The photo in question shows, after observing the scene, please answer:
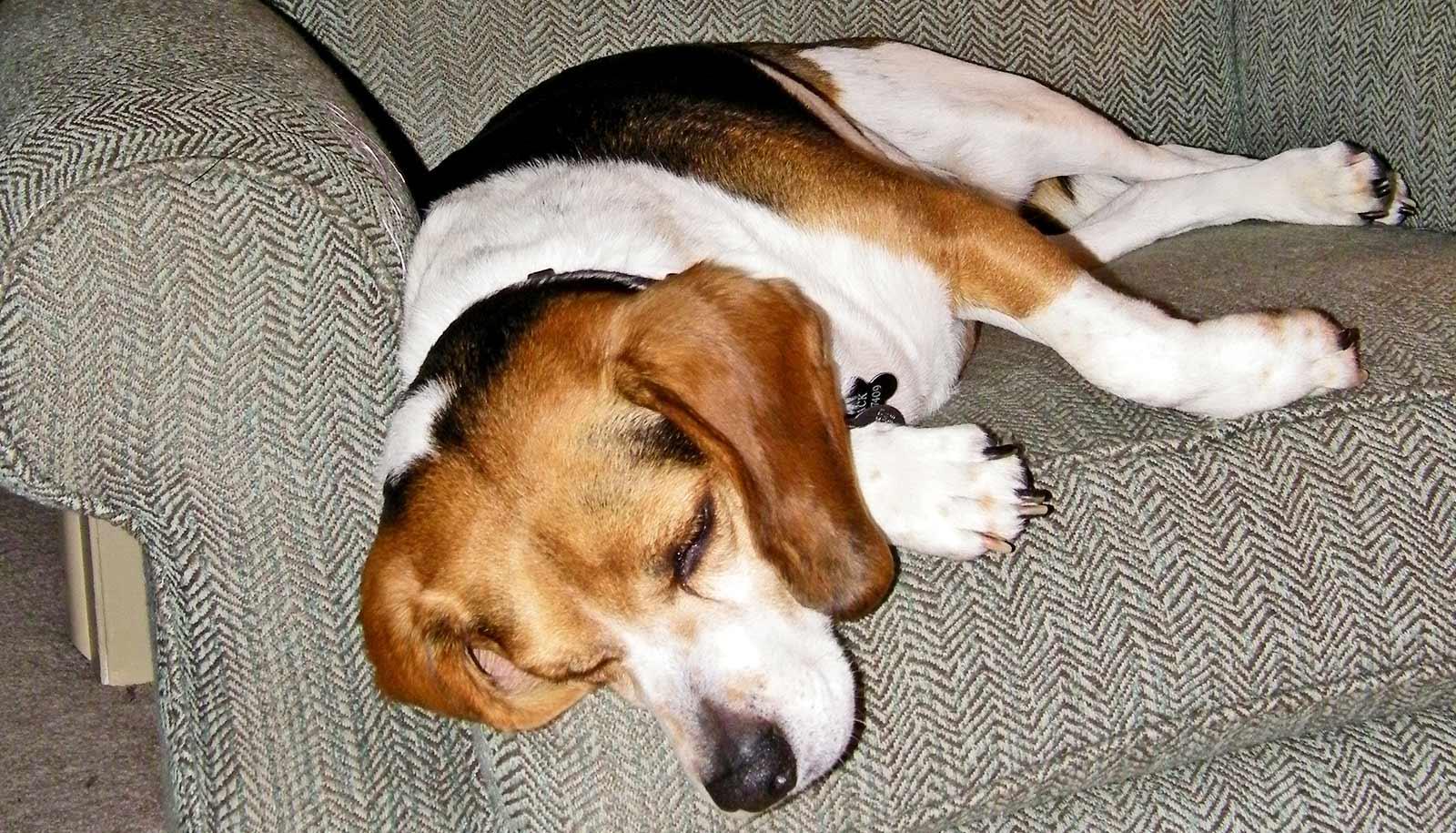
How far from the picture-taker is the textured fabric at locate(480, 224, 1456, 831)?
1633mm

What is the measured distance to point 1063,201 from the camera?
9.48ft

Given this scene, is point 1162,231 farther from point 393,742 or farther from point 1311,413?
point 393,742

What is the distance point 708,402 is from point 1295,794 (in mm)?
1027

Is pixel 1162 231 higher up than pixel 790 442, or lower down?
lower down

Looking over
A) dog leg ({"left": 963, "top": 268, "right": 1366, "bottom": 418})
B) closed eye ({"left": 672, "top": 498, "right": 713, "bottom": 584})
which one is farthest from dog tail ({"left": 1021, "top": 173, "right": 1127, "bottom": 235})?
closed eye ({"left": 672, "top": 498, "right": 713, "bottom": 584})

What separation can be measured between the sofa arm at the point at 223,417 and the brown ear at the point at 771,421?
483 millimetres

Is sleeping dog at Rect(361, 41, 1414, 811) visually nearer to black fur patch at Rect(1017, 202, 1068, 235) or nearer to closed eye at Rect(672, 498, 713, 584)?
closed eye at Rect(672, 498, 713, 584)

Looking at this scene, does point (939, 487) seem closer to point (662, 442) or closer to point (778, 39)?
point (662, 442)

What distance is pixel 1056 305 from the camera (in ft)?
6.50

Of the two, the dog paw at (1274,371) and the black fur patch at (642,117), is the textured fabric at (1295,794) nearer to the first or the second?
the dog paw at (1274,371)

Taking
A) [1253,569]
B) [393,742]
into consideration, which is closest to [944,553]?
[1253,569]

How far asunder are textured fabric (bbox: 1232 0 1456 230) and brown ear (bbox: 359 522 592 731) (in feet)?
6.29

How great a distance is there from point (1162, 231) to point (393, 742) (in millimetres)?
1836

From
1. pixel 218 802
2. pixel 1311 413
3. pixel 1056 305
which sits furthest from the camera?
pixel 1056 305
